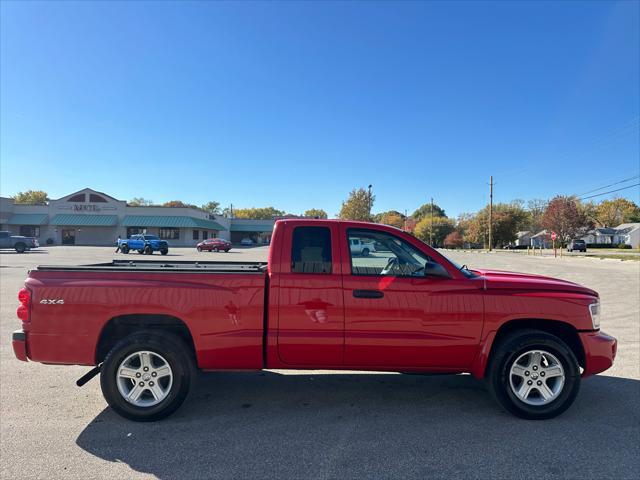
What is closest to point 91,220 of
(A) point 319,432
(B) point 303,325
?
(B) point 303,325

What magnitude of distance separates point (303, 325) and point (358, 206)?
5623 centimetres

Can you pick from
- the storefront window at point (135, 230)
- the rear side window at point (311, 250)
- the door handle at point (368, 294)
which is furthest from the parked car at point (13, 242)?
the door handle at point (368, 294)

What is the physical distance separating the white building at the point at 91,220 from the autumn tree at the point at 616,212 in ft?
325

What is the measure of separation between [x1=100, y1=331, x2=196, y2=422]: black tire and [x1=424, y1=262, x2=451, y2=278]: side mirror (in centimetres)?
245

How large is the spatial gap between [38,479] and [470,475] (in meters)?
3.16

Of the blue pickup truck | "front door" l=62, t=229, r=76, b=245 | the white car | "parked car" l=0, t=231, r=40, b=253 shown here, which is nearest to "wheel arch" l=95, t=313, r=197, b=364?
the white car

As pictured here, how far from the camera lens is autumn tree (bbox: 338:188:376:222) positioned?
57.5m

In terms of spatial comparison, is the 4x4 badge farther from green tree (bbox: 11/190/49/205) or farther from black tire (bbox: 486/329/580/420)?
green tree (bbox: 11/190/49/205)

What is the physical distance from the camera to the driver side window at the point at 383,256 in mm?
3816

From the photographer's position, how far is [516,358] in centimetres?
370

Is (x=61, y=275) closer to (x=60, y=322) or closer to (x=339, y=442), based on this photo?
(x=60, y=322)

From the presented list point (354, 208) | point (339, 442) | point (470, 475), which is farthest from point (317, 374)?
point (354, 208)

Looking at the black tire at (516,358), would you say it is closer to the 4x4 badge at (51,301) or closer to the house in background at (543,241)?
the 4x4 badge at (51,301)

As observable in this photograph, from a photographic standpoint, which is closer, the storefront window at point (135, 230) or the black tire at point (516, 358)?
the black tire at point (516, 358)
